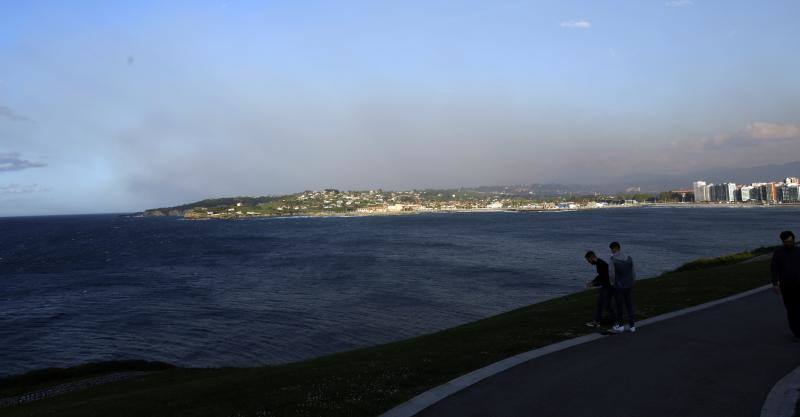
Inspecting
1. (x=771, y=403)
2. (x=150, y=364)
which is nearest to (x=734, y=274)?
(x=771, y=403)

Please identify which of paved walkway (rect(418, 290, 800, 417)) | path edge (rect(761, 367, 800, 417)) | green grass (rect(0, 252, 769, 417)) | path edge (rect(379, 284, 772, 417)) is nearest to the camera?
path edge (rect(761, 367, 800, 417))

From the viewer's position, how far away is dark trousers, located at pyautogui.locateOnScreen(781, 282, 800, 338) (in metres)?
9.77

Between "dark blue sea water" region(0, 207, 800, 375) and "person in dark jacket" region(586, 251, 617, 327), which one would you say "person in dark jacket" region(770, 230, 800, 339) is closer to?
"person in dark jacket" region(586, 251, 617, 327)

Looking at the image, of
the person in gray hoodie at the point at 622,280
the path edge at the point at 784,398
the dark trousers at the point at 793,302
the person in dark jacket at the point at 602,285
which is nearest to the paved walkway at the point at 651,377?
the path edge at the point at 784,398

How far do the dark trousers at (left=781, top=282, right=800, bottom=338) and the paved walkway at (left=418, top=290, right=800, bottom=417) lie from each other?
31 centimetres

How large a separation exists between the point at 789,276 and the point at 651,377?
3.87m

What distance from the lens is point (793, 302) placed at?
32.3 ft

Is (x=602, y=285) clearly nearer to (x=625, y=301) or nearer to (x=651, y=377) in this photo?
(x=625, y=301)

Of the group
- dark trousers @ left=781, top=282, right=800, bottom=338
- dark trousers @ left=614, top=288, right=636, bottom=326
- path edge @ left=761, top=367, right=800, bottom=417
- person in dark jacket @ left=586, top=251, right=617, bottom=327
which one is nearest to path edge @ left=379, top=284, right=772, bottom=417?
path edge @ left=761, top=367, right=800, bottom=417

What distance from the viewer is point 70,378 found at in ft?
67.5

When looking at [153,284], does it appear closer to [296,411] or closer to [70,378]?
[70,378]

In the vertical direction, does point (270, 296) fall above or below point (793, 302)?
below

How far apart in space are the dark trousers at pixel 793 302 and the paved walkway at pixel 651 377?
313 millimetres

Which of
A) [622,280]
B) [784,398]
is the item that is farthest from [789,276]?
[784,398]
